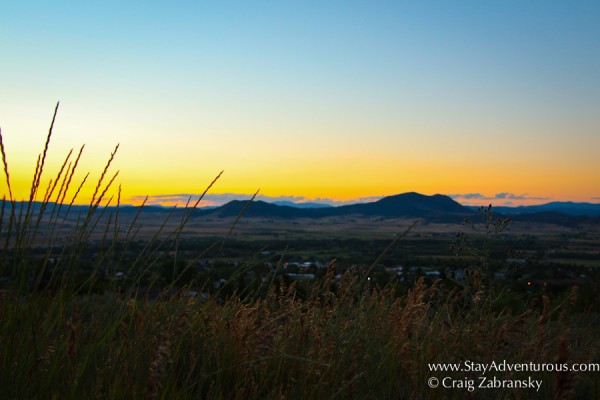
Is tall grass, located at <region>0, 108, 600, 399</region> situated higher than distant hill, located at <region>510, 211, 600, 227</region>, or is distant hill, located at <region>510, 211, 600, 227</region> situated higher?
tall grass, located at <region>0, 108, 600, 399</region>

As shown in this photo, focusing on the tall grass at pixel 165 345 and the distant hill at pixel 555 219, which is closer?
the tall grass at pixel 165 345

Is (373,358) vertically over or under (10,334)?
under

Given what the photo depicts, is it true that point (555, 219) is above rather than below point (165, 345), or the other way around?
below

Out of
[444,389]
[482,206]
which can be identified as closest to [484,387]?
[444,389]

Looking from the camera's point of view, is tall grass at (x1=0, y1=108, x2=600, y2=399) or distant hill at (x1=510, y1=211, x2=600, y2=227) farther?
distant hill at (x1=510, y1=211, x2=600, y2=227)

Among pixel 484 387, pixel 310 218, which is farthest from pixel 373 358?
pixel 310 218

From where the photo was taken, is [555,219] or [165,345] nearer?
[165,345]

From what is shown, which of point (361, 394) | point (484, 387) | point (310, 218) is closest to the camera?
point (361, 394)

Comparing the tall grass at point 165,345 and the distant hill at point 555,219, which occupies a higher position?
the tall grass at point 165,345

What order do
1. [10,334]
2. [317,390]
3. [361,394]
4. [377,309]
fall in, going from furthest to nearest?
[377,309]
[361,394]
[317,390]
[10,334]

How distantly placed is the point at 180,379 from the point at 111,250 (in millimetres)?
1013

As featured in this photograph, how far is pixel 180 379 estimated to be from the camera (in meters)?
3.16

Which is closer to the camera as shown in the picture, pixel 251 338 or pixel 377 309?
pixel 251 338

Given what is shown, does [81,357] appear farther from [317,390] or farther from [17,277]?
[317,390]
